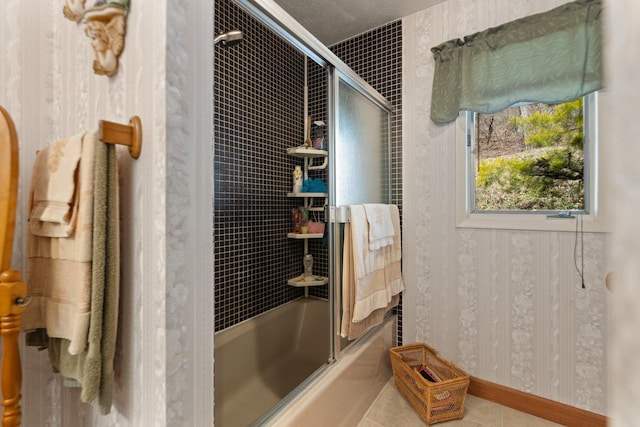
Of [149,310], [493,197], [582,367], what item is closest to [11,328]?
[149,310]

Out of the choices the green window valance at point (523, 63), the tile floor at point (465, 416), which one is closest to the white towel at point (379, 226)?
the green window valance at point (523, 63)

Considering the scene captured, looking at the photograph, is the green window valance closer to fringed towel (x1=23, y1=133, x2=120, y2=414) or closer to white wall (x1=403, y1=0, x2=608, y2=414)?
white wall (x1=403, y1=0, x2=608, y2=414)

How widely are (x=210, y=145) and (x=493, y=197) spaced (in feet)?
5.13

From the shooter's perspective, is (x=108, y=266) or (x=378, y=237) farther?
(x=378, y=237)

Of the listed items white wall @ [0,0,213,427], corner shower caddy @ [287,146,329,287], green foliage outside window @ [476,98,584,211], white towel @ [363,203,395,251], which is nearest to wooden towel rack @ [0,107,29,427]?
white wall @ [0,0,213,427]

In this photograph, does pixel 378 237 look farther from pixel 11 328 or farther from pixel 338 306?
pixel 11 328

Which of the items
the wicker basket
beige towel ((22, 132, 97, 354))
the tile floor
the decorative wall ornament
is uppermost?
the decorative wall ornament

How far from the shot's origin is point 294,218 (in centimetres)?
212

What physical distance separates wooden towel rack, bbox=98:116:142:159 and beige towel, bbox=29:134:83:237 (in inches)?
3.1

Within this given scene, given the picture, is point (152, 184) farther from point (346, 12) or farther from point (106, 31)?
point (346, 12)

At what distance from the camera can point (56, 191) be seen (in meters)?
0.68

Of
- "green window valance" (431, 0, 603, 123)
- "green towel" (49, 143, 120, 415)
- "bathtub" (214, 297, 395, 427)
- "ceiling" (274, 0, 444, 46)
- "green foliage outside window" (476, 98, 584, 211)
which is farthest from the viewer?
"ceiling" (274, 0, 444, 46)

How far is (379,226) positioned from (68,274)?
4.23 feet

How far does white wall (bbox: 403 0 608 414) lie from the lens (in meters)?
1.42
